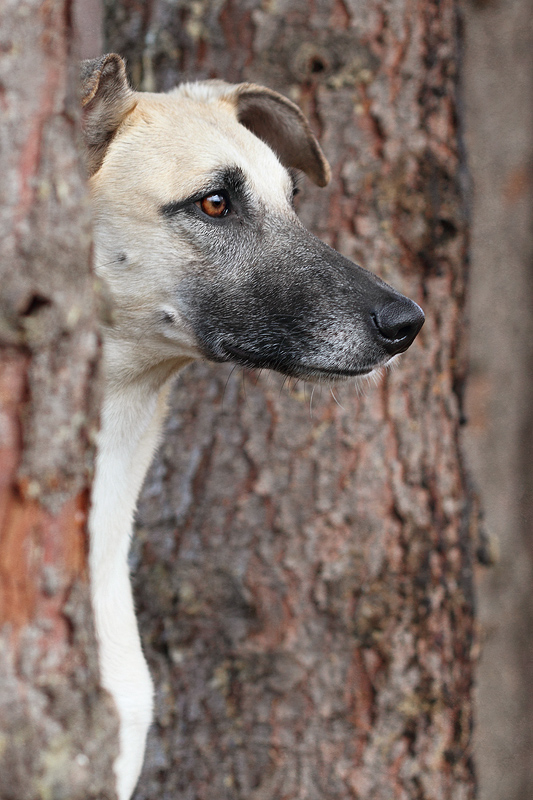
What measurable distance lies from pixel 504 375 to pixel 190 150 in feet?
12.7

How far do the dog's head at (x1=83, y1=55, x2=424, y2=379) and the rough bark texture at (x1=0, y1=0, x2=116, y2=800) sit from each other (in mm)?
933

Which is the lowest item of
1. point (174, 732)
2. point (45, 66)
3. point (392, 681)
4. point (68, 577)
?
point (174, 732)

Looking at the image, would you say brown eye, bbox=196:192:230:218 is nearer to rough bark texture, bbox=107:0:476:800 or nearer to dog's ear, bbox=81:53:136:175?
dog's ear, bbox=81:53:136:175

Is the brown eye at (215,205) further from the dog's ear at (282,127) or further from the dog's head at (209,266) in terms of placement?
the dog's ear at (282,127)

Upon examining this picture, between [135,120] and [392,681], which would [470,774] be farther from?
[135,120]

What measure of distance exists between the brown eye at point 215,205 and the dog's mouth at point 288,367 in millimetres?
410

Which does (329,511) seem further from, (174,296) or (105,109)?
(105,109)

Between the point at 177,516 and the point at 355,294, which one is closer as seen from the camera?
the point at 355,294

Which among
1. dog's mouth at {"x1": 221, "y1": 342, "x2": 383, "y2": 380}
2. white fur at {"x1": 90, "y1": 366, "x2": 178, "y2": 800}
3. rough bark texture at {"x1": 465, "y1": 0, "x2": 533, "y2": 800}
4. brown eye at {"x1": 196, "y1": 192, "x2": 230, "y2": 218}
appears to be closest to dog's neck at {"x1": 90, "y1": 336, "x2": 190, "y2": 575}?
white fur at {"x1": 90, "y1": 366, "x2": 178, "y2": 800}

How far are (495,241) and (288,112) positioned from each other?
3253 millimetres

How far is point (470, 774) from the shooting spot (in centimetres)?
311

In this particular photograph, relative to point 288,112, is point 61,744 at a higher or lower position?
lower

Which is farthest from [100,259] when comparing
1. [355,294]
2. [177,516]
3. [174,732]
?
[174,732]

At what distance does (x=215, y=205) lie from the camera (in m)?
2.31
